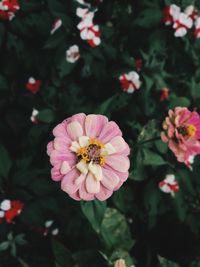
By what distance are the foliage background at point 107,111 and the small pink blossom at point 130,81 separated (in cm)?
3

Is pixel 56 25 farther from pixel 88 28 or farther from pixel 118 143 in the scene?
pixel 118 143

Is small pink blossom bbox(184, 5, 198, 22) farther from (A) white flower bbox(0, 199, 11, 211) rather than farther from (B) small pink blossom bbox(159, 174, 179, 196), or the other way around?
(A) white flower bbox(0, 199, 11, 211)

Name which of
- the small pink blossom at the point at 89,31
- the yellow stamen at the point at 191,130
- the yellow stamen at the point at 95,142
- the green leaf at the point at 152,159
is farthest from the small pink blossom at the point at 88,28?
the yellow stamen at the point at 95,142

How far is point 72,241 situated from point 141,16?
33.4 inches

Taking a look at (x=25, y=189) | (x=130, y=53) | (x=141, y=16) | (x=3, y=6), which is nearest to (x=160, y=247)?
(x=25, y=189)

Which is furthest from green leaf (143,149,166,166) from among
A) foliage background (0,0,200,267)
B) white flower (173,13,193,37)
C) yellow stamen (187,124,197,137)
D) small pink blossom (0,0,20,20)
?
small pink blossom (0,0,20,20)

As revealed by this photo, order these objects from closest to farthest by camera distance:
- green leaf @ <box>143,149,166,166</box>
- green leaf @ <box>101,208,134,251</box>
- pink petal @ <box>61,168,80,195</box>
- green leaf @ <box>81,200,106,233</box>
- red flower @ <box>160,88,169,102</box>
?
pink petal @ <box>61,168,80,195</box>, green leaf @ <box>81,200,106,233</box>, green leaf @ <box>143,149,166,166</box>, green leaf @ <box>101,208,134,251</box>, red flower @ <box>160,88,169,102</box>

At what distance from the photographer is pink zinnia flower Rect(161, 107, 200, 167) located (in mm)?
1115

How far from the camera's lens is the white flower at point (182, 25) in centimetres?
151

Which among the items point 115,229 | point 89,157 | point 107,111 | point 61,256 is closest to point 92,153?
point 89,157

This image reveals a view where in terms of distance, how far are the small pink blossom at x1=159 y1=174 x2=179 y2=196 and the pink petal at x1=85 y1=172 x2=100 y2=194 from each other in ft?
1.98

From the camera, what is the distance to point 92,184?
899mm

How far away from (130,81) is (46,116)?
0.32 m

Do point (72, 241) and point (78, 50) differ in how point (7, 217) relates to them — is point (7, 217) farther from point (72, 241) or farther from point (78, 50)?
point (78, 50)
